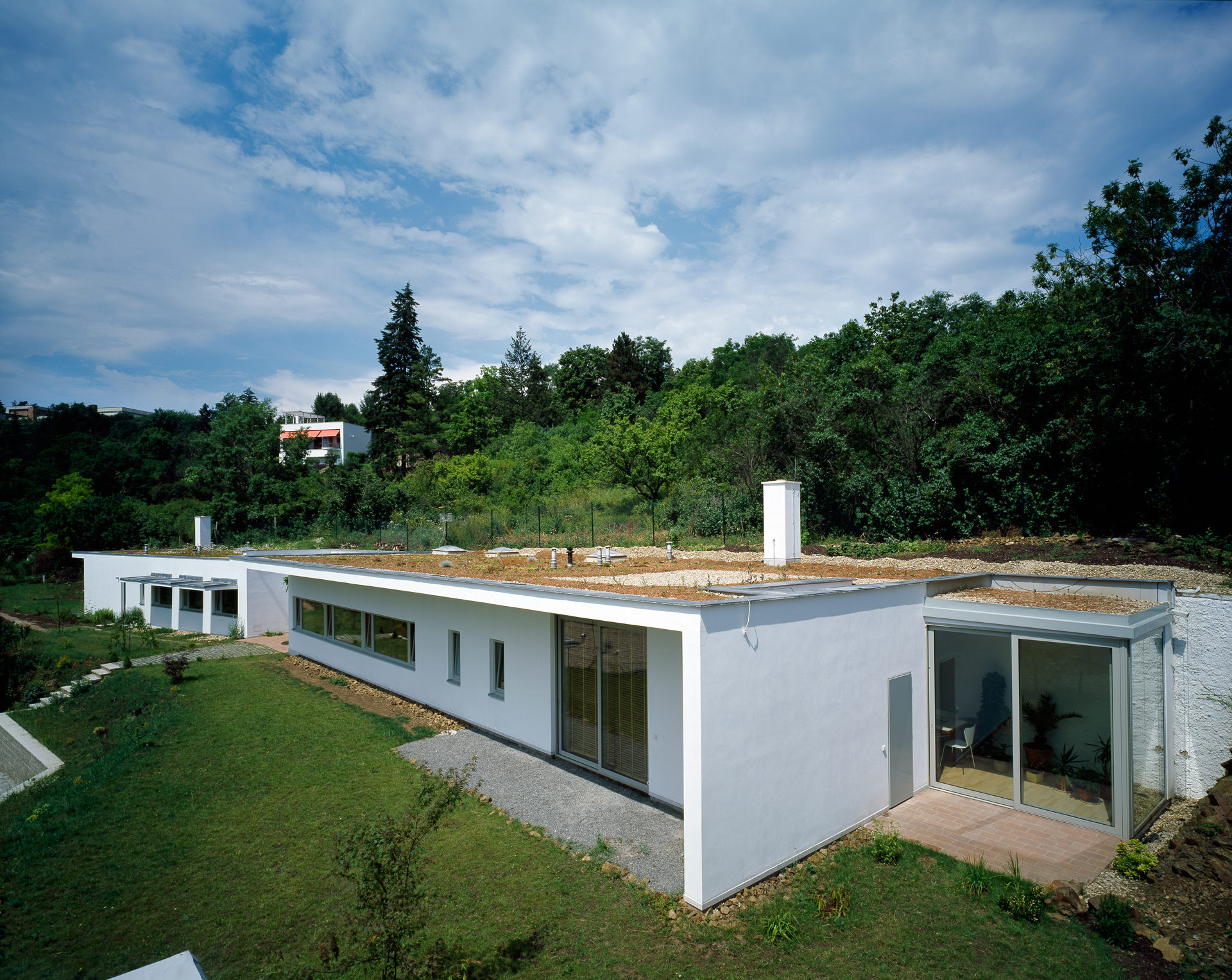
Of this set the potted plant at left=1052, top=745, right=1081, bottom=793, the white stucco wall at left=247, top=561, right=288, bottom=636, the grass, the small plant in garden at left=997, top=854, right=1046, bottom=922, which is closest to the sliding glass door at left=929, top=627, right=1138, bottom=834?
the potted plant at left=1052, top=745, right=1081, bottom=793

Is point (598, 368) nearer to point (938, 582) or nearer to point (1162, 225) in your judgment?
point (1162, 225)

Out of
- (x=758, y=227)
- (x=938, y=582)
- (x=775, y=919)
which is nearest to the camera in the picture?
(x=775, y=919)

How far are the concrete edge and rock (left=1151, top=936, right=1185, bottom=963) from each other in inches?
602

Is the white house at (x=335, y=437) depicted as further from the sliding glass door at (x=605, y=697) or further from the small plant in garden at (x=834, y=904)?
the small plant in garden at (x=834, y=904)

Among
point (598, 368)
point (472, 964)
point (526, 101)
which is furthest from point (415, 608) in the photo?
point (598, 368)

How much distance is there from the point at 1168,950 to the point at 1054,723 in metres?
2.77

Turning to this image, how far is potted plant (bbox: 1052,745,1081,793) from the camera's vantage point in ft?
23.4

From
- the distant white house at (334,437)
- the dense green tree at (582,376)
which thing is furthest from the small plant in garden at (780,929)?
the distant white house at (334,437)

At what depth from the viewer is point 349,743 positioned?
10.1 metres

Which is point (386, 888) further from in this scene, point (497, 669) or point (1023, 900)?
point (497, 669)

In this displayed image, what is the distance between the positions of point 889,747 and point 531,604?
4997mm

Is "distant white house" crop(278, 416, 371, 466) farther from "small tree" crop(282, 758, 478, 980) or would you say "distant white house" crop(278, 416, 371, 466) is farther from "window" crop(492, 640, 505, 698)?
"small tree" crop(282, 758, 478, 980)

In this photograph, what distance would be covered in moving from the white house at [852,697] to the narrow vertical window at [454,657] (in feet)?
4.77

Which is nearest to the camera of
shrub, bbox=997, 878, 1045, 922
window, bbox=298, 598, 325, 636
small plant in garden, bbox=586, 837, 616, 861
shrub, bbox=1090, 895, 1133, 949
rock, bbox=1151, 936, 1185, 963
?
rock, bbox=1151, 936, 1185, 963
